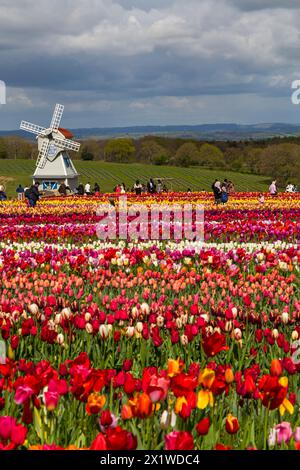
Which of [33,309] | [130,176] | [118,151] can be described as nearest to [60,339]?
[33,309]

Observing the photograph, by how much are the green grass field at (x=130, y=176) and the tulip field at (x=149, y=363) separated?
222 ft

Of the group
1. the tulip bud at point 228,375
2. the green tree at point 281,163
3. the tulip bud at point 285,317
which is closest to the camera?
the tulip bud at point 228,375

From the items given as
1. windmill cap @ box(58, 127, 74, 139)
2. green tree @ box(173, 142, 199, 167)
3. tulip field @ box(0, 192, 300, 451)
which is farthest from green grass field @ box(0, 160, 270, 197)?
tulip field @ box(0, 192, 300, 451)

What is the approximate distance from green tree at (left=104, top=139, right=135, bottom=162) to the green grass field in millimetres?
30465

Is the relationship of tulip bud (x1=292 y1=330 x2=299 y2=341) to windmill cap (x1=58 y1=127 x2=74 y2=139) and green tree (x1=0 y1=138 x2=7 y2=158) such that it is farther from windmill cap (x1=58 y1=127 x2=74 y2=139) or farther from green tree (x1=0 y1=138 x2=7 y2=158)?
green tree (x1=0 y1=138 x2=7 y2=158)

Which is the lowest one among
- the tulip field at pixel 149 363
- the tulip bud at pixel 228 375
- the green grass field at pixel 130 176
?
the green grass field at pixel 130 176

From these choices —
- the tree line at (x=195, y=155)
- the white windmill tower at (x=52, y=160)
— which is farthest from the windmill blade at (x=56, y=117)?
the tree line at (x=195, y=155)

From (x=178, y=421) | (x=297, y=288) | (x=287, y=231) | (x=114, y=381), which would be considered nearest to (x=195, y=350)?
(x=114, y=381)

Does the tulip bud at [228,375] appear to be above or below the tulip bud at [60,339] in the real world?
above

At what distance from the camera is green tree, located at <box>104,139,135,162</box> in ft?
446

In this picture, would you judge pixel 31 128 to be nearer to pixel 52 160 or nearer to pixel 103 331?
pixel 52 160

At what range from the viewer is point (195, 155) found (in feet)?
Result: 417

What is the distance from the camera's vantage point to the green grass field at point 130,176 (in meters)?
81.4

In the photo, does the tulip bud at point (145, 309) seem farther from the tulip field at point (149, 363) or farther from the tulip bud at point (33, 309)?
the tulip bud at point (33, 309)
